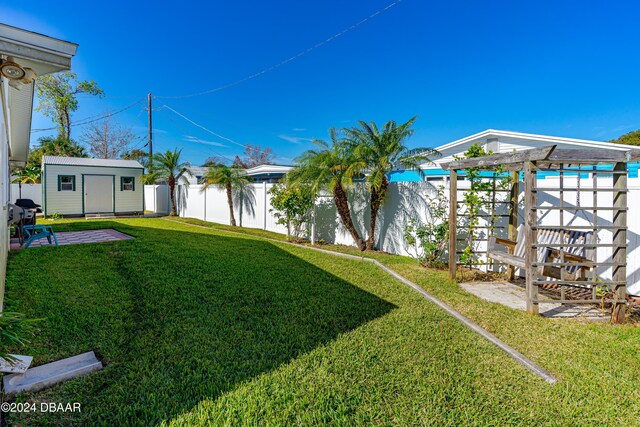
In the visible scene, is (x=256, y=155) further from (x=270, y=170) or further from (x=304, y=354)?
(x=304, y=354)

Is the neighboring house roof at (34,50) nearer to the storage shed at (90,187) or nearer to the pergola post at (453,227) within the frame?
the pergola post at (453,227)

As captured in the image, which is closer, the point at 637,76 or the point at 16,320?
the point at 16,320

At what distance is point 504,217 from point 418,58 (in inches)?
443

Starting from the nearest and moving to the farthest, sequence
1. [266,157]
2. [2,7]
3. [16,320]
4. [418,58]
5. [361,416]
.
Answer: [16,320] → [361,416] → [2,7] → [418,58] → [266,157]

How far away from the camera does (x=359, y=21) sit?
10.3 meters

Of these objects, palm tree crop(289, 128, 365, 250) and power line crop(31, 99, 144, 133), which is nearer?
palm tree crop(289, 128, 365, 250)

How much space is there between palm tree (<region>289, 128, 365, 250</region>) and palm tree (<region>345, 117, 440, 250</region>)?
317mm

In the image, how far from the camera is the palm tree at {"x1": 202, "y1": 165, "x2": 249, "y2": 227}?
12.4m

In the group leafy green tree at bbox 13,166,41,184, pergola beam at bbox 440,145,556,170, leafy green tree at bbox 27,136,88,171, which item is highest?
leafy green tree at bbox 27,136,88,171

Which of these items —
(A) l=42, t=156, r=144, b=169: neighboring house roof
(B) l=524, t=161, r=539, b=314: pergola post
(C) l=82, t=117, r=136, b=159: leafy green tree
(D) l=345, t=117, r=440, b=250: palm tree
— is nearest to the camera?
(B) l=524, t=161, r=539, b=314: pergola post

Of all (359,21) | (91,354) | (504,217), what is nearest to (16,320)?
(91,354)

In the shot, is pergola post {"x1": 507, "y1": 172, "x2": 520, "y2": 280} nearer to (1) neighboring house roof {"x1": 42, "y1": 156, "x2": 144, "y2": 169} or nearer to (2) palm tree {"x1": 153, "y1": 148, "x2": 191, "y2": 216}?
(2) palm tree {"x1": 153, "y1": 148, "x2": 191, "y2": 216}

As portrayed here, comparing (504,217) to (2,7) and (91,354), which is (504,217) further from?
(2,7)

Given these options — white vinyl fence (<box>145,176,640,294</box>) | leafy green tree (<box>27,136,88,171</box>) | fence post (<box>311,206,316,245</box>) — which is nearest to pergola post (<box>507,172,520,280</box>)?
white vinyl fence (<box>145,176,640,294</box>)
